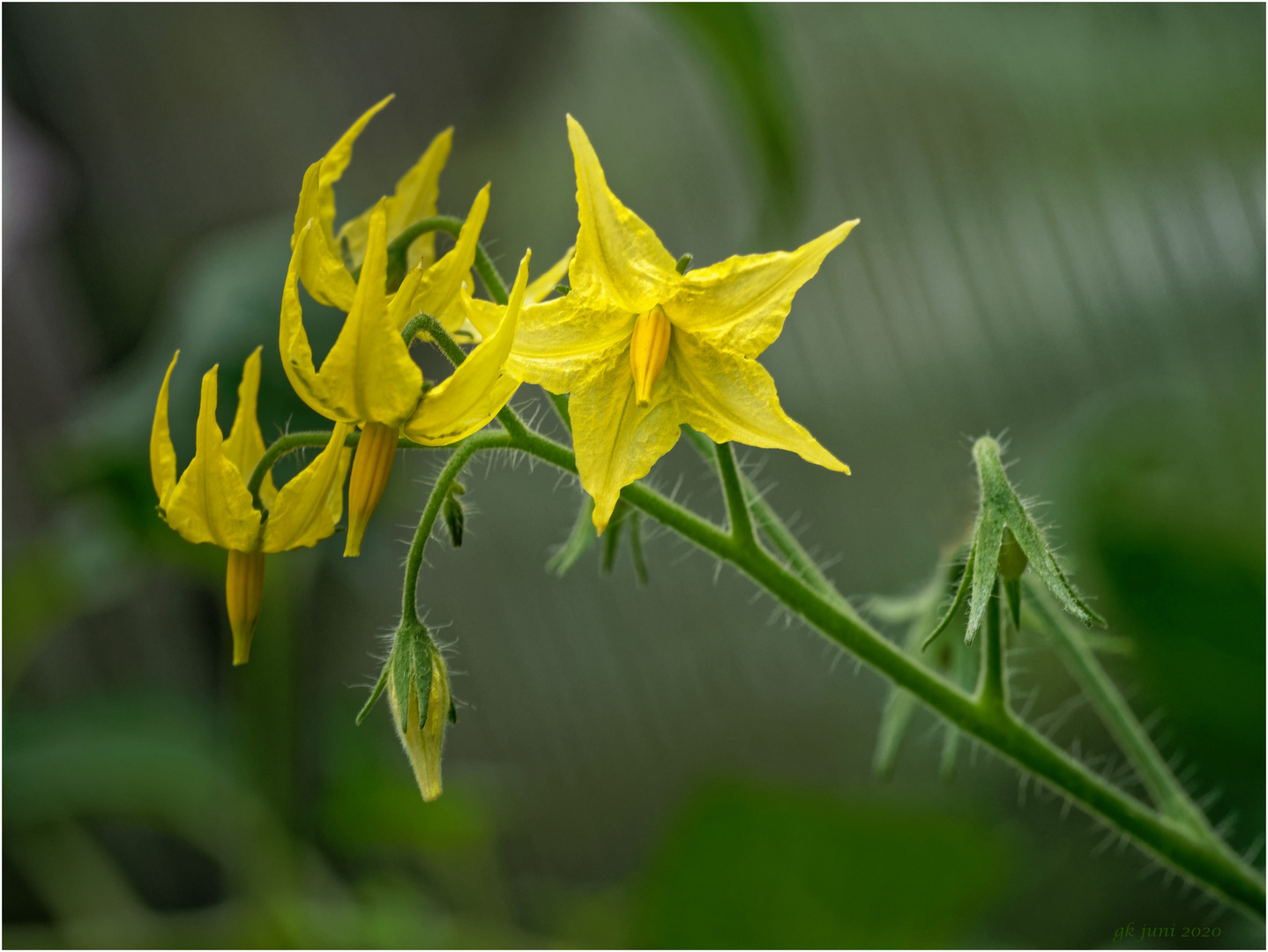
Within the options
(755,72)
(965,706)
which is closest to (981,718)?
(965,706)

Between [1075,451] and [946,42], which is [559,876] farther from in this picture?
[946,42]

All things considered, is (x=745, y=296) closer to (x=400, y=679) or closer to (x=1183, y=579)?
(x=400, y=679)

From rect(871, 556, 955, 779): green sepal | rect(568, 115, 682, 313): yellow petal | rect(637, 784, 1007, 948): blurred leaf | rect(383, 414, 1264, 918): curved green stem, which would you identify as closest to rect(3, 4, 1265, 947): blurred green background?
rect(637, 784, 1007, 948): blurred leaf

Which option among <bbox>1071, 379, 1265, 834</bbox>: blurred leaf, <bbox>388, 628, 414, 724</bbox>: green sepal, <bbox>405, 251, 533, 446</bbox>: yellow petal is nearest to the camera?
<bbox>405, 251, 533, 446</bbox>: yellow petal

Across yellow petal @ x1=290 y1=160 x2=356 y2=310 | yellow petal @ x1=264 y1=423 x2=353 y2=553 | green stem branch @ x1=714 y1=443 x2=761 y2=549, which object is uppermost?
yellow petal @ x1=290 y1=160 x2=356 y2=310

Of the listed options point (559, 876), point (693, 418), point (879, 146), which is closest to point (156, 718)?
point (559, 876)

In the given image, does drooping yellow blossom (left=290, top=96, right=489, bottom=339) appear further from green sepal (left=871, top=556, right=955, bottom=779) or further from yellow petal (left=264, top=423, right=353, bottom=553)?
green sepal (left=871, top=556, right=955, bottom=779)

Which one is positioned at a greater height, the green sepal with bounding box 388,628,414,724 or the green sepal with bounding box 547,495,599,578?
the green sepal with bounding box 547,495,599,578
